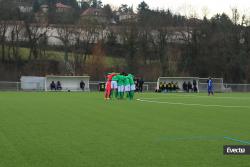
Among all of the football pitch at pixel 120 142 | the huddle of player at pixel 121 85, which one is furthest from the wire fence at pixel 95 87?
the football pitch at pixel 120 142

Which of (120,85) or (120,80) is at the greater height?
(120,80)

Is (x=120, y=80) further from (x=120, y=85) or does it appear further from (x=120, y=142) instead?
(x=120, y=142)

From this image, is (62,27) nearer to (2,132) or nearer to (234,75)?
(234,75)

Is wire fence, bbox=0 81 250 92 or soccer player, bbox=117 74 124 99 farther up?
soccer player, bbox=117 74 124 99

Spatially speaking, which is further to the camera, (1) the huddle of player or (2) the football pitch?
(1) the huddle of player

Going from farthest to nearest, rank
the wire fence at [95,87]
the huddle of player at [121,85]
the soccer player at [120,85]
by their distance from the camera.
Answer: the wire fence at [95,87]
the soccer player at [120,85]
the huddle of player at [121,85]

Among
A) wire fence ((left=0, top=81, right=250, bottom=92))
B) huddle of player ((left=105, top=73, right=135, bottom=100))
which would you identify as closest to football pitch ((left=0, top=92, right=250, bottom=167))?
huddle of player ((left=105, top=73, right=135, bottom=100))

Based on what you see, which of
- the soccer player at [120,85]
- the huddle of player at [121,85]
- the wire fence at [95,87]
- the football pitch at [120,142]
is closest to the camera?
the football pitch at [120,142]

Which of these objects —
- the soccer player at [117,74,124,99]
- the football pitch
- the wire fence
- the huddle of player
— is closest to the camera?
the football pitch

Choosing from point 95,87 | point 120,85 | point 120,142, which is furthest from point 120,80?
point 95,87

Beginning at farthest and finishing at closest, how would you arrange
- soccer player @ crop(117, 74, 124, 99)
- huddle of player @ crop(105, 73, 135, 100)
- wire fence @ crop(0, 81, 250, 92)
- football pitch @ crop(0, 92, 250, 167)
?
wire fence @ crop(0, 81, 250, 92)
soccer player @ crop(117, 74, 124, 99)
huddle of player @ crop(105, 73, 135, 100)
football pitch @ crop(0, 92, 250, 167)

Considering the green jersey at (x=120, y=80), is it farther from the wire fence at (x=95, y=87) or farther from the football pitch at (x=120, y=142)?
the wire fence at (x=95, y=87)

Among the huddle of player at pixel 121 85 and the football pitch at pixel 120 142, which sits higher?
the huddle of player at pixel 121 85

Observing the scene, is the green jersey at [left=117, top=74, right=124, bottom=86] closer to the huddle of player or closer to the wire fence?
the huddle of player
